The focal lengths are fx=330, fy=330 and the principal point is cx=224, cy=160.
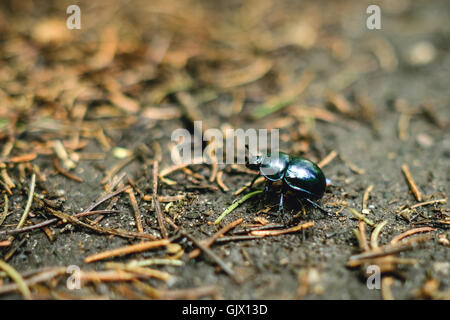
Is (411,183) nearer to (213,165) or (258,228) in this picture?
(258,228)

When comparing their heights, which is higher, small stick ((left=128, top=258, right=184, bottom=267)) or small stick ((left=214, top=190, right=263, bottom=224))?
small stick ((left=214, top=190, right=263, bottom=224))

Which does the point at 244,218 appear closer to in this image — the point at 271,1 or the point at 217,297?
the point at 217,297

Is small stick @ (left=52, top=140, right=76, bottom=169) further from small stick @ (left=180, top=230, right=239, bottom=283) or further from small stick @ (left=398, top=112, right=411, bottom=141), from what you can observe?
small stick @ (left=398, top=112, right=411, bottom=141)

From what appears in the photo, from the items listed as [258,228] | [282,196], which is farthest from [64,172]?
[282,196]

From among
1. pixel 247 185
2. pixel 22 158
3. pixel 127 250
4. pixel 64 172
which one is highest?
pixel 22 158

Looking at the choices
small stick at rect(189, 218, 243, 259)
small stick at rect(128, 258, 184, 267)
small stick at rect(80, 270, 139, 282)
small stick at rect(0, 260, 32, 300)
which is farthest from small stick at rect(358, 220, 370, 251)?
small stick at rect(0, 260, 32, 300)

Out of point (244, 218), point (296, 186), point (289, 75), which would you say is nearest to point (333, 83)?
point (289, 75)

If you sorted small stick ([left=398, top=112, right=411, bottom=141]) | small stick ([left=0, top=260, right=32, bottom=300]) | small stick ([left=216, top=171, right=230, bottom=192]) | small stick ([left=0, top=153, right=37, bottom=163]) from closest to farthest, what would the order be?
small stick ([left=0, top=260, right=32, bottom=300]) < small stick ([left=216, top=171, right=230, bottom=192]) < small stick ([left=0, top=153, right=37, bottom=163]) < small stick ([left=398, top=112, right=411, bottom=141])
